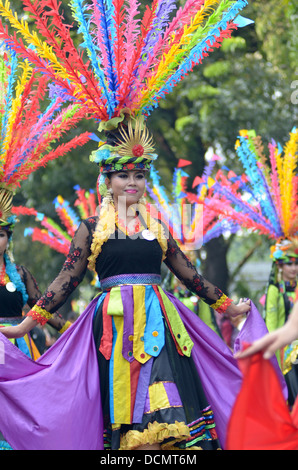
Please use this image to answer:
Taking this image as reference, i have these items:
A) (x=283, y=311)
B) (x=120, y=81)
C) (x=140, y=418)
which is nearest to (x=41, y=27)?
(x=120, y=81)

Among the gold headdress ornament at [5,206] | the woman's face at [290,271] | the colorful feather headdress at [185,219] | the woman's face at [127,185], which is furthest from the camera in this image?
the colorful feather headdress at [185,219]

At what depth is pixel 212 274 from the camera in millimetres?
14875

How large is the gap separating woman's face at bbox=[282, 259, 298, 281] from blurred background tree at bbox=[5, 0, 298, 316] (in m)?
4.79

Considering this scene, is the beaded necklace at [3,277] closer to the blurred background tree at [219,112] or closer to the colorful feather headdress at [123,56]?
the colorful feather headdress at [123,56]

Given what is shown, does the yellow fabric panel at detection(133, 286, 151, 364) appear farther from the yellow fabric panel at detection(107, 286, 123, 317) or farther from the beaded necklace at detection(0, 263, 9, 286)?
the beaded necklace at detection(0, 263, 9, 286)

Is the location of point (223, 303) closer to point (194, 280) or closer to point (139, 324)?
point (194, 280)

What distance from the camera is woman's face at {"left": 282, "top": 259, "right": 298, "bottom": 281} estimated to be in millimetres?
7539

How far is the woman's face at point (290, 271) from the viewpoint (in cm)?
754

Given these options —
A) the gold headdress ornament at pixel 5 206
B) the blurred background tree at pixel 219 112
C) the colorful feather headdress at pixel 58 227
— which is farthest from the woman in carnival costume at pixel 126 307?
the blurred background tree at pixel 219 112

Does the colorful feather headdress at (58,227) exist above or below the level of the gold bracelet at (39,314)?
above

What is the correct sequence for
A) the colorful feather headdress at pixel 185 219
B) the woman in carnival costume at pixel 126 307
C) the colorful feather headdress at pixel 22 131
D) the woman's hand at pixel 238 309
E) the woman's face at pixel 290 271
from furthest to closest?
the colorful feather headdress at pixel 185 219, the woman's face at pixel 290 271, the colorful feather headdress at pixel 22 131, the woman's hand at pixel 238 309, the woman in carnival costume at pixel 126 307

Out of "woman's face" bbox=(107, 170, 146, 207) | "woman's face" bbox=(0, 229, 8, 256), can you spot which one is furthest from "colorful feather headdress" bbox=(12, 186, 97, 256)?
"woman's face" bbox=(107, 170, 146, 207)

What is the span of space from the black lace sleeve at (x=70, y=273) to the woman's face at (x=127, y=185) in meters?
0.25

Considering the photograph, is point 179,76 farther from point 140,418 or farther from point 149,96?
point 140,418
